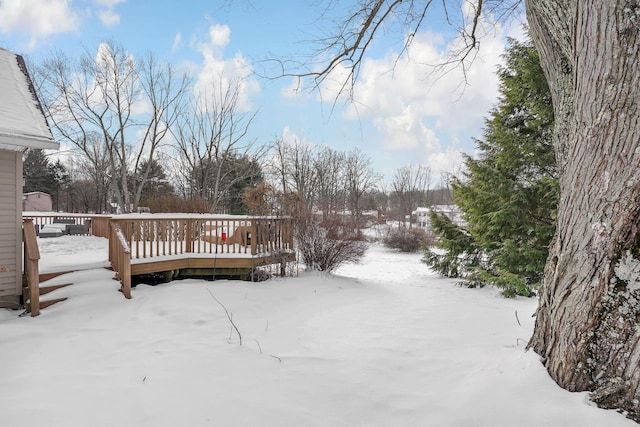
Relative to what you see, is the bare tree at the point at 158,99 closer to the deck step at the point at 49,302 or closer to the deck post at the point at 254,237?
the deck post at the point at 254,237

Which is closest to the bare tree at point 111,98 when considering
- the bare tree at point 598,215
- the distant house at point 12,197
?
the distant house at point 12,197

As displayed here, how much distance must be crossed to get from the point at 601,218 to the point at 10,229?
723 cm

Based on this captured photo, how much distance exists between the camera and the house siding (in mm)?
4965

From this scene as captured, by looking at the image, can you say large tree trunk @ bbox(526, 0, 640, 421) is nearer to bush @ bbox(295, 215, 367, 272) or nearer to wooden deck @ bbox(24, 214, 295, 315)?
bush @ bbox(295, 215, 367, 272)

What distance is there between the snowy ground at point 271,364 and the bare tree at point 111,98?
14.8 meters

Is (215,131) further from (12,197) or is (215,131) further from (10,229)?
(10,229)

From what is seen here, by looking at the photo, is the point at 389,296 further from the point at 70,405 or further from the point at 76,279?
the point at 76,279

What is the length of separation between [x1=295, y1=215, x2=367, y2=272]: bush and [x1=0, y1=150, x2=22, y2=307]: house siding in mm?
4911

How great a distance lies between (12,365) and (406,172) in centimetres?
3215

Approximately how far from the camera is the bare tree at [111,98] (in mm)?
16047

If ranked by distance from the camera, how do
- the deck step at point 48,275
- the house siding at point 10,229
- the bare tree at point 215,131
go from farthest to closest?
1. the bare tree at point 215,131
2. the deck step at point 48,275
3. the house siding at point 10,229

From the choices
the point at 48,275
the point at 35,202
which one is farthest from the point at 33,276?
the point at 35,202

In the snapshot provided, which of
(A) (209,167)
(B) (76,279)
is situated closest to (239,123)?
(A) (209,167)

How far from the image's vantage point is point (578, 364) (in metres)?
1.96
